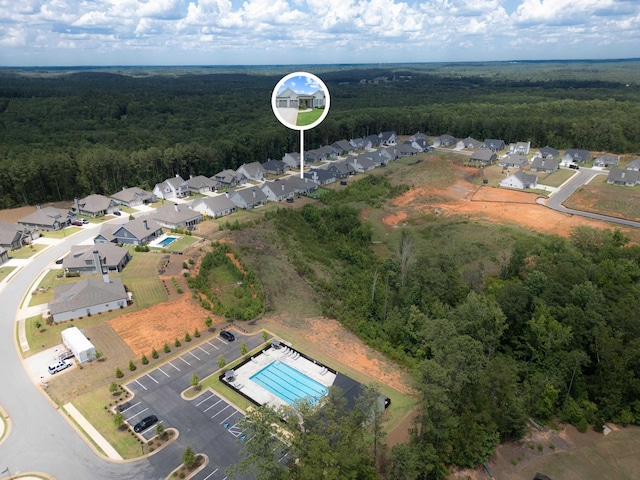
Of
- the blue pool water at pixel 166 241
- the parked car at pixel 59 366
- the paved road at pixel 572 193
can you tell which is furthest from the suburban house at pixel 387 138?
the parked car at pixel 59 366

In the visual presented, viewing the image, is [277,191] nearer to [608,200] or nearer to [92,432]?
[92,432]

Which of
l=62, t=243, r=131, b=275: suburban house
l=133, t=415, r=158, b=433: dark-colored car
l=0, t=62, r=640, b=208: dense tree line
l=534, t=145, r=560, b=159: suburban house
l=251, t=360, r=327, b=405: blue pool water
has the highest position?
l=0, t=62, r=640, b=208: dense tree line

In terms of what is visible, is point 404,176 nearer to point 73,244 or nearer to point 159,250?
point 159,250

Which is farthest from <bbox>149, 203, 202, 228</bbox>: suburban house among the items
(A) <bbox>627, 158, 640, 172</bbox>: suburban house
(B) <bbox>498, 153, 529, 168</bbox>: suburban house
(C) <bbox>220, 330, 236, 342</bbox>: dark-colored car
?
(A) <bbox>627, 158, 640, 172</bbox>: suburban house

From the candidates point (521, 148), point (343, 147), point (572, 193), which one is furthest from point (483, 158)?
point (343, 147)

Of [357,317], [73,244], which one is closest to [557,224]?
[357,317]

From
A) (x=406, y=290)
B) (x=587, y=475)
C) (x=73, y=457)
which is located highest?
(x=406, y=290)

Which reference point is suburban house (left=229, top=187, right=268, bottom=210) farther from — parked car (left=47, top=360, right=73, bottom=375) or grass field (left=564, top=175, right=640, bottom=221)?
grass field (left=564, top=175, right=640, bottom=221)
